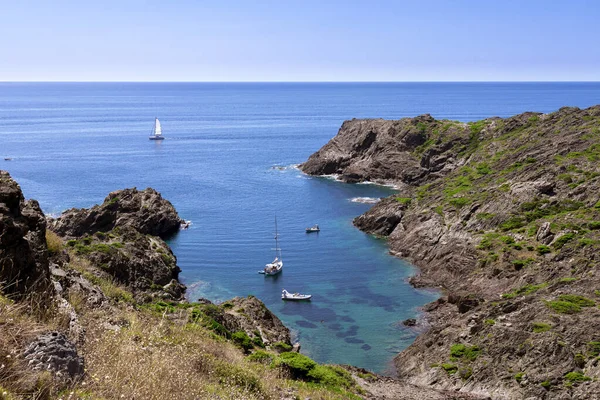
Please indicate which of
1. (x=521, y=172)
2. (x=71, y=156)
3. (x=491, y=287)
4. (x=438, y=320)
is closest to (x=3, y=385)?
(x=438, y=320)

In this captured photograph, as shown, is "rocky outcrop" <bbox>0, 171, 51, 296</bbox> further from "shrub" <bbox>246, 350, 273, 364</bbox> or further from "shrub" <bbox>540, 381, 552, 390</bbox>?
"shrub" <bbox>540, 381, 552, 390</bbox>

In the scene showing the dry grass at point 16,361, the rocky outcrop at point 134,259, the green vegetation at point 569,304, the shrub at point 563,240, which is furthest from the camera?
the shrub at point 563,240

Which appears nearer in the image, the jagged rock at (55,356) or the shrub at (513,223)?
the jagged rock at (55,356)

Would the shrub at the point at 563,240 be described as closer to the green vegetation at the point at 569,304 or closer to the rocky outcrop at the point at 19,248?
the green vegetation at the point at 569,304

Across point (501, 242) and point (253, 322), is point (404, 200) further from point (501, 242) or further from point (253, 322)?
point (253, 322)

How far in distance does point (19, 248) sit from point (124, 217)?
7104cm

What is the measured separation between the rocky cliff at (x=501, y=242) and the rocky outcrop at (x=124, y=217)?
1220 inches

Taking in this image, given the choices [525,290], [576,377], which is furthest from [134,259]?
[576,377]

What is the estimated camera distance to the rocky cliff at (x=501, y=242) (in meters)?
38.8

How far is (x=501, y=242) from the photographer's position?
64.8 m

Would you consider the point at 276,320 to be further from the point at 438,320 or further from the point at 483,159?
the point at 483,159

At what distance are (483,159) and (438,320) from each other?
51.7 m

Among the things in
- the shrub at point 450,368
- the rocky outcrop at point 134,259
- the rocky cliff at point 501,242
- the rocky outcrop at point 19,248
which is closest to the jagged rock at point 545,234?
the rocky cliff at point 501,242

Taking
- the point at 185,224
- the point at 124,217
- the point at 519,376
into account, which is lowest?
the point at 185,224
